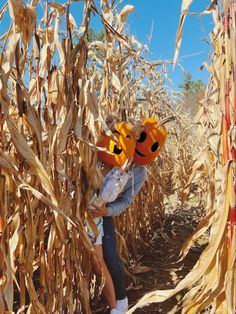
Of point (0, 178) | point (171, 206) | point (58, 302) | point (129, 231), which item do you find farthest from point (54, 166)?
point (171, 206)

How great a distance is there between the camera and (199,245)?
134 inches

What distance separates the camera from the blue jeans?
2.12 m

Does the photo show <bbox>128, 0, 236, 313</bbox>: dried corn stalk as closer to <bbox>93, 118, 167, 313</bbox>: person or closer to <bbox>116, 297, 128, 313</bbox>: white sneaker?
<bbox>93, 118, 167, 313</bbox>: person

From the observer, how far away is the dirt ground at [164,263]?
2.46 m

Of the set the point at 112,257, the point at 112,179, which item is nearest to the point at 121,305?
the point at 112,257

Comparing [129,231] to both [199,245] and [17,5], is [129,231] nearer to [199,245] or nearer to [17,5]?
[199,245]

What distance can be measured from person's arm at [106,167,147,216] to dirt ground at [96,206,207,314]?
0.36 meters

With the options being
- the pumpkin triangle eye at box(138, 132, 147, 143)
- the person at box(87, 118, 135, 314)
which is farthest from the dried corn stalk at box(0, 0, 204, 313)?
the pumpkin triangle eye at box(138, 132, 147, 143)

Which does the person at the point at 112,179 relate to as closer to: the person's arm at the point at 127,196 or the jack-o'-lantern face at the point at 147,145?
the person's arm at the point at 127,196

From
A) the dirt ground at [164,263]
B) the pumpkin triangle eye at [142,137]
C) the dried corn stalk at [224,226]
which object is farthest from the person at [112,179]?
the dried corn stalk at [224,226]

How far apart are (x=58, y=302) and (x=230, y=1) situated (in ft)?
3.84

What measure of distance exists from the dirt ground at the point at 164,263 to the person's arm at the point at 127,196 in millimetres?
359

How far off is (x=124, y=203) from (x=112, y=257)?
26 cm

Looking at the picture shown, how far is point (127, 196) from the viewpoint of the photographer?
87.3 inches
